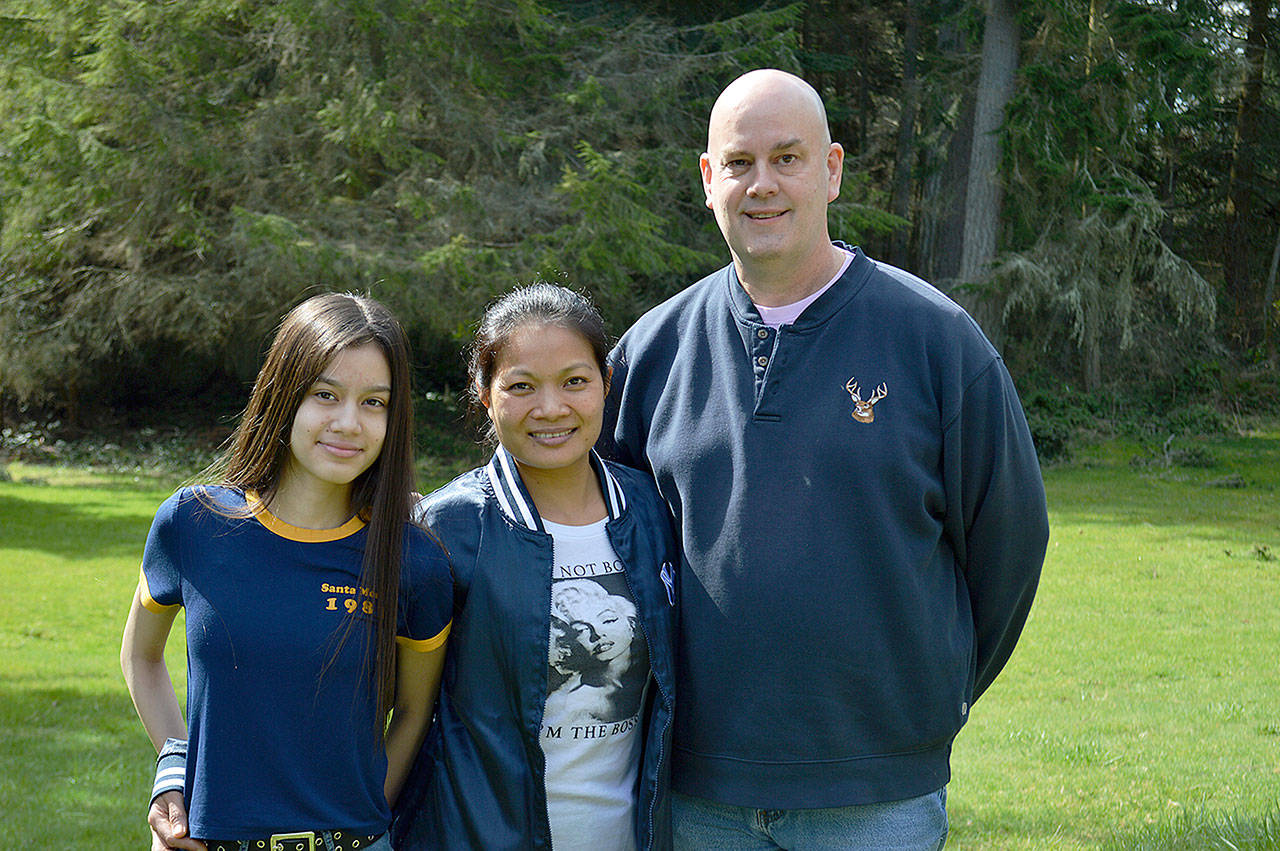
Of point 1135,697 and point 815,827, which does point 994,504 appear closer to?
point 815,827

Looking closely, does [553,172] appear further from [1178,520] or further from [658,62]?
[1178,520]

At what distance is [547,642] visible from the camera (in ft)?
7.43

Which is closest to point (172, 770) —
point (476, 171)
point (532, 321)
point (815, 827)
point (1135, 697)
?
point (532, 321)

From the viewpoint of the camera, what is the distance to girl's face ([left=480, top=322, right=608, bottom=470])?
95.0 inches

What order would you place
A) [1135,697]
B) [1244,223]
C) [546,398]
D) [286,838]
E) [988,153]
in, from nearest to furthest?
[286,838]
[546,398]
[1135,697]
[988,153]
[1244,223]

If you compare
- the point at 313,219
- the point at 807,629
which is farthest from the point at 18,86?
the point at 807,629

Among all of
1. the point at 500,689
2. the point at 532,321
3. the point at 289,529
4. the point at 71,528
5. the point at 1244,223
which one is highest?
the point at 1244,223

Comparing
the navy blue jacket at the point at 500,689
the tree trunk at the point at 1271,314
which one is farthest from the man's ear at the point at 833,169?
the tree trunk at the point at 1271,314

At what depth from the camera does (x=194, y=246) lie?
15445 mm

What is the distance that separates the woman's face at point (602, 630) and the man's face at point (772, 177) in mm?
810

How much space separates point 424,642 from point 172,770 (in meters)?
0.51

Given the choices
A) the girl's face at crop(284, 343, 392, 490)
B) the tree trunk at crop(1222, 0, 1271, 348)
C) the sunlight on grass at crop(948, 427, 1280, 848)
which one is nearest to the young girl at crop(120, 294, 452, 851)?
the girl's face at crop(284, 343, 392, 490)

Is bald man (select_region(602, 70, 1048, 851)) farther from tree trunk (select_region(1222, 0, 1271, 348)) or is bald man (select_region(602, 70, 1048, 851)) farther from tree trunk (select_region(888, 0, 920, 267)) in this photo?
tree trunk (select_region(1222, 0, 1271, 348))

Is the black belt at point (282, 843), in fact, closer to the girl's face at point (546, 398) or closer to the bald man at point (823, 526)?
the bald man at point (823, 526)
